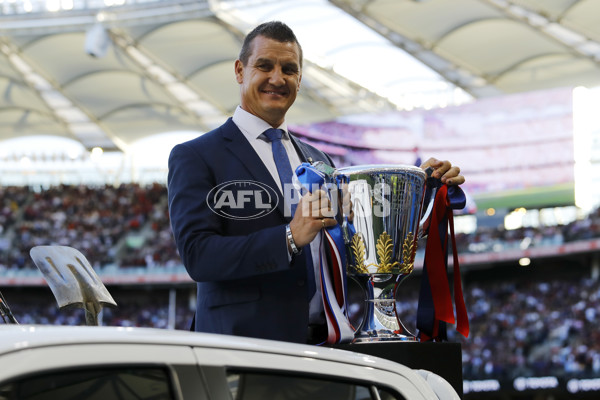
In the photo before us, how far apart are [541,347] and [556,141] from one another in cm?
570

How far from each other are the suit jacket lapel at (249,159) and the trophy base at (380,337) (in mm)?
376

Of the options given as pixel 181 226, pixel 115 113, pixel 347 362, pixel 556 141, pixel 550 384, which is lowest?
pixel 550 384

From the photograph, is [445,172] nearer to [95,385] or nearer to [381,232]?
[381,232]

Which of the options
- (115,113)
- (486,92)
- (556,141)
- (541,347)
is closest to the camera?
(541,347)

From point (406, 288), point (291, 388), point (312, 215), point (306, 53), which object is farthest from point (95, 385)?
point (406, 288)

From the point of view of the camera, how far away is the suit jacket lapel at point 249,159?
6.69ft

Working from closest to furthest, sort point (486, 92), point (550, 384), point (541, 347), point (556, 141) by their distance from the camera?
1. point (550, 384)
2. point (541, 347)
3. point (556, 141)
4. point (486, 92)

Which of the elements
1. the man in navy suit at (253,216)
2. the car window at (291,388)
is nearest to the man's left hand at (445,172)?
the man in navy suit at (253,216)

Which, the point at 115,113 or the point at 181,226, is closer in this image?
the point at 181,226

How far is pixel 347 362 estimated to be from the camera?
1.28 m

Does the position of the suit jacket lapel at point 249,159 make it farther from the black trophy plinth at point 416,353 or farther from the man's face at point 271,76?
the black trophy plinth at point 416,353

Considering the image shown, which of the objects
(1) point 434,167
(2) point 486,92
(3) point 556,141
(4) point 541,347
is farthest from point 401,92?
(1) point 434,167

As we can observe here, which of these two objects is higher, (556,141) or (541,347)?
(556,141)

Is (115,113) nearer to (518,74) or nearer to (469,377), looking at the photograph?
(518,74)
